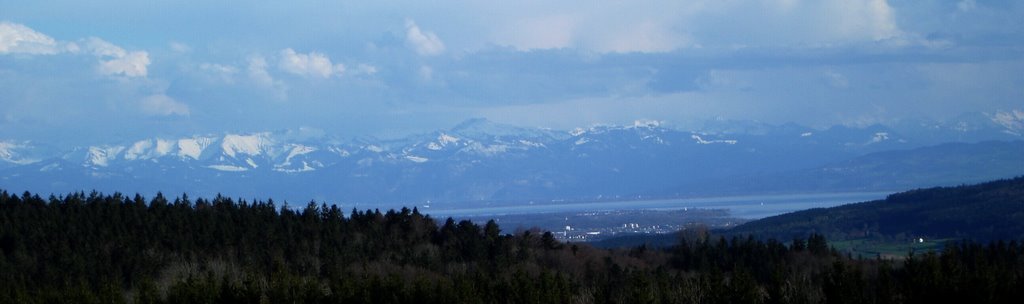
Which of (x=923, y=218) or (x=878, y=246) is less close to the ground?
(x=923, y=218)

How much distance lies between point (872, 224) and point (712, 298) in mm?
89935

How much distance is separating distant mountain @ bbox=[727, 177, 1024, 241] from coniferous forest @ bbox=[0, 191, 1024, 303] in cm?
4681

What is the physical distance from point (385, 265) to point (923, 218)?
75425mm

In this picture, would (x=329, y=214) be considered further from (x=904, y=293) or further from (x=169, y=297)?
(x=904, y=293)

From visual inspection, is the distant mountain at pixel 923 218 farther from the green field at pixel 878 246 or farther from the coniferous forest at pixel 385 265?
the coniferous forest at pixel 385 265

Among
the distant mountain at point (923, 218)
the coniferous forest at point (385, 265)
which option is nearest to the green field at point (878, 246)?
the distant mountain at point (923, 218)

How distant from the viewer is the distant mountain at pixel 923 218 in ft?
337

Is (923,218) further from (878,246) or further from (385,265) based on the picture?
(385,265)

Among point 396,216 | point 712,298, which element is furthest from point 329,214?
point 712,298

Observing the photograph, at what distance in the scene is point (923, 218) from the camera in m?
111

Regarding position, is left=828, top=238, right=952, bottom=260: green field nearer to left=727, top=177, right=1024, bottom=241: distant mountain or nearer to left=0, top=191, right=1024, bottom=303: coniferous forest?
left=727, top=177, right=1024, bottom=241: distant mountain

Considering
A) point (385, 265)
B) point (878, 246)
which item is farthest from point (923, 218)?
point (385, 265)

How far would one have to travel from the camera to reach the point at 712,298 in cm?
2812

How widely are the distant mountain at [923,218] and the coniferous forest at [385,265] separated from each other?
46.8 m
